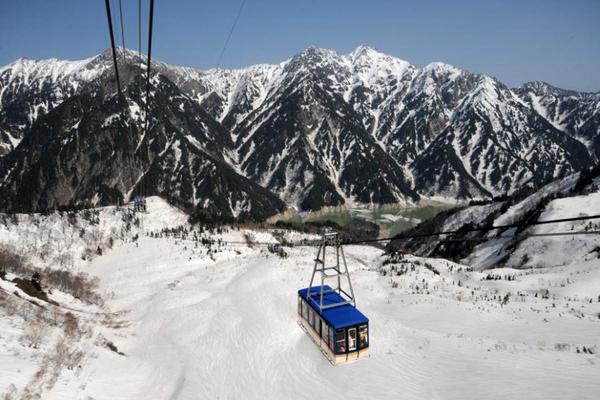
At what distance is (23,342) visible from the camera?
21.8 m

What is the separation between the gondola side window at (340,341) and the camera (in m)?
18.6

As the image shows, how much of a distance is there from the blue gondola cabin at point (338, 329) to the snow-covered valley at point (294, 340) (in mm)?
2251

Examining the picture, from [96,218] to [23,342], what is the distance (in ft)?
204

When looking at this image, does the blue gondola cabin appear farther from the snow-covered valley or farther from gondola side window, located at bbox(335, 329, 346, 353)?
the snow-covered valley

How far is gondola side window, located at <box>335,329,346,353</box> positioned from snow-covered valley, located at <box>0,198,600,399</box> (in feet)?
8.94

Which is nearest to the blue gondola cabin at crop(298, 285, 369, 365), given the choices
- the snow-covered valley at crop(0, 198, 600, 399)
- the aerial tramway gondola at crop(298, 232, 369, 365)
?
the aerial tramway gondola at crop(298, 232, 369, 365)

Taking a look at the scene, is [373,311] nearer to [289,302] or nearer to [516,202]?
[289,302]

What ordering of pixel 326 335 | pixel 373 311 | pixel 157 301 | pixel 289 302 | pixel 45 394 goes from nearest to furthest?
pixel 45 394
pixel 326 335
pixel 373 311
pixel 289 302
pixel 157 301

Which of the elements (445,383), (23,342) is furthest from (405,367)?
(23,342)

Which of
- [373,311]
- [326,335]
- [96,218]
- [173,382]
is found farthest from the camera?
[96,218]

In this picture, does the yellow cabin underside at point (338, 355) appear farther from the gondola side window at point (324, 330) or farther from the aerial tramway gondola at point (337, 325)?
the gondola side window at point (324, 330)

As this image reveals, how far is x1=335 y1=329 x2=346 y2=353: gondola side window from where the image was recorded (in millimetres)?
18633

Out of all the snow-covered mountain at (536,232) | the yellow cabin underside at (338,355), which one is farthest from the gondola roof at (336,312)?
the snow-covered mountain at (536,232)

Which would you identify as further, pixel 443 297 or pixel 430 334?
pixel 443 297
